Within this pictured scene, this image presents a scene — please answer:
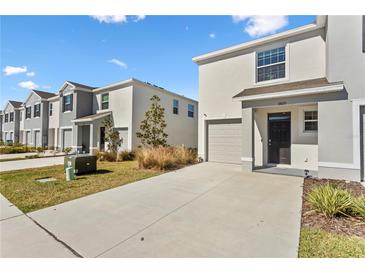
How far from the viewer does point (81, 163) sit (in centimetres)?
855

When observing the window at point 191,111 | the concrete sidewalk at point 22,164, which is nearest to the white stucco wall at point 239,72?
the window at point 191,111

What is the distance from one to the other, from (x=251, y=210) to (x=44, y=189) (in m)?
6.65

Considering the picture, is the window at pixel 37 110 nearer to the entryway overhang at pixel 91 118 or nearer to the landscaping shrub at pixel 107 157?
the entryway overhang at pixel 91 118

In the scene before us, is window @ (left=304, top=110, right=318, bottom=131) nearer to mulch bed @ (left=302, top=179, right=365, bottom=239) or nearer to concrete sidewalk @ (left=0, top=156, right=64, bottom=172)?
mulch bed @ (left=302, top=179, right=365, bottom=239)

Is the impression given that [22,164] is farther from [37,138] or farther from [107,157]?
[37,138]

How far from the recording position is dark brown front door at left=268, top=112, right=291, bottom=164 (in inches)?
373

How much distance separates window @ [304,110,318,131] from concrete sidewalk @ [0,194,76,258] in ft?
34.1

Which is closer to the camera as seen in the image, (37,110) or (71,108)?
(71,108)

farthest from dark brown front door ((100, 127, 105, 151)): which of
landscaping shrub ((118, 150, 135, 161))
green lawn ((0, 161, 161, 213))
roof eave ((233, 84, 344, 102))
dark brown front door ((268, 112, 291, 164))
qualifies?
dark brown front door ((268, 112, 291, 164))

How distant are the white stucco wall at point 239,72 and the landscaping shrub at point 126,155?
5801 mm

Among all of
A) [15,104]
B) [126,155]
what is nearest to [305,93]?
[126,155]

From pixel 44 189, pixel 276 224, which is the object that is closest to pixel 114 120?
pixel 44 189

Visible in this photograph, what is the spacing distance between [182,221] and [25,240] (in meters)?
2.84
